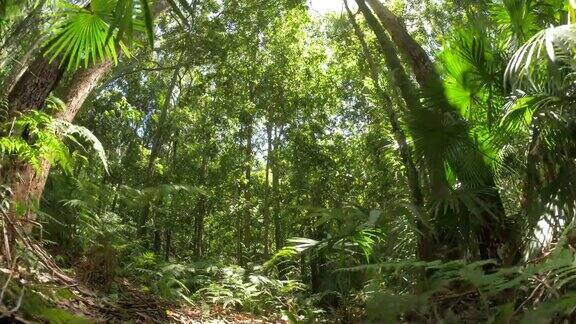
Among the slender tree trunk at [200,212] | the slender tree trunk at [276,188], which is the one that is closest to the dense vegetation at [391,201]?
the slender tree trunk at [276,188]

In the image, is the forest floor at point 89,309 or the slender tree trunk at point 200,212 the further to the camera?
the slender tree trunk at point 200,212

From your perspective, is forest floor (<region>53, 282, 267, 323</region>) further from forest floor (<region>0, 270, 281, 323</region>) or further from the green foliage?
the green foliage

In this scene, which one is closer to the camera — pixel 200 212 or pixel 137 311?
pixel 137 311

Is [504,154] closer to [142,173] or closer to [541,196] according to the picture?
[541,196]

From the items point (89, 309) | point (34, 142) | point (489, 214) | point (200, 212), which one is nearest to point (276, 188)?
point (200, 212)

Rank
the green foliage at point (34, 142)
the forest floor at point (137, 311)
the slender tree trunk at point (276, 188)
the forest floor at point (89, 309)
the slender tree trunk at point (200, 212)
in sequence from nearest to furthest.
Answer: the forest floor at point (89, 309), the forest floor at point (137, 311), the green foliage at point (34, 142), the slender tree trunk at point (276, 188), the slender tree trunk at point (200, 212)

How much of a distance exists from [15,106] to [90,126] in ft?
31.5

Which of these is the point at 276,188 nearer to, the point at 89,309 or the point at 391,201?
the point at 391,201

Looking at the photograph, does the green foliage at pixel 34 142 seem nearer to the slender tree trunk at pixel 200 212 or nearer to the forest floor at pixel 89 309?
the forest floor at pixel 89 309

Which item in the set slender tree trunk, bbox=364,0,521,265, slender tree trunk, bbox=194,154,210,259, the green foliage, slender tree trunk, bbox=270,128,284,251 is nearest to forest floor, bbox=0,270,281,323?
the green foliage

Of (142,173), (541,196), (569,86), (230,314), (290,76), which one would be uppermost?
(290,76)

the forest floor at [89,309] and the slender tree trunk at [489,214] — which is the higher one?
the slender tree trunk at [489,214]

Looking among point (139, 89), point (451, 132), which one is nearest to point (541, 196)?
point (451, 132)

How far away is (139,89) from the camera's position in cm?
1727
